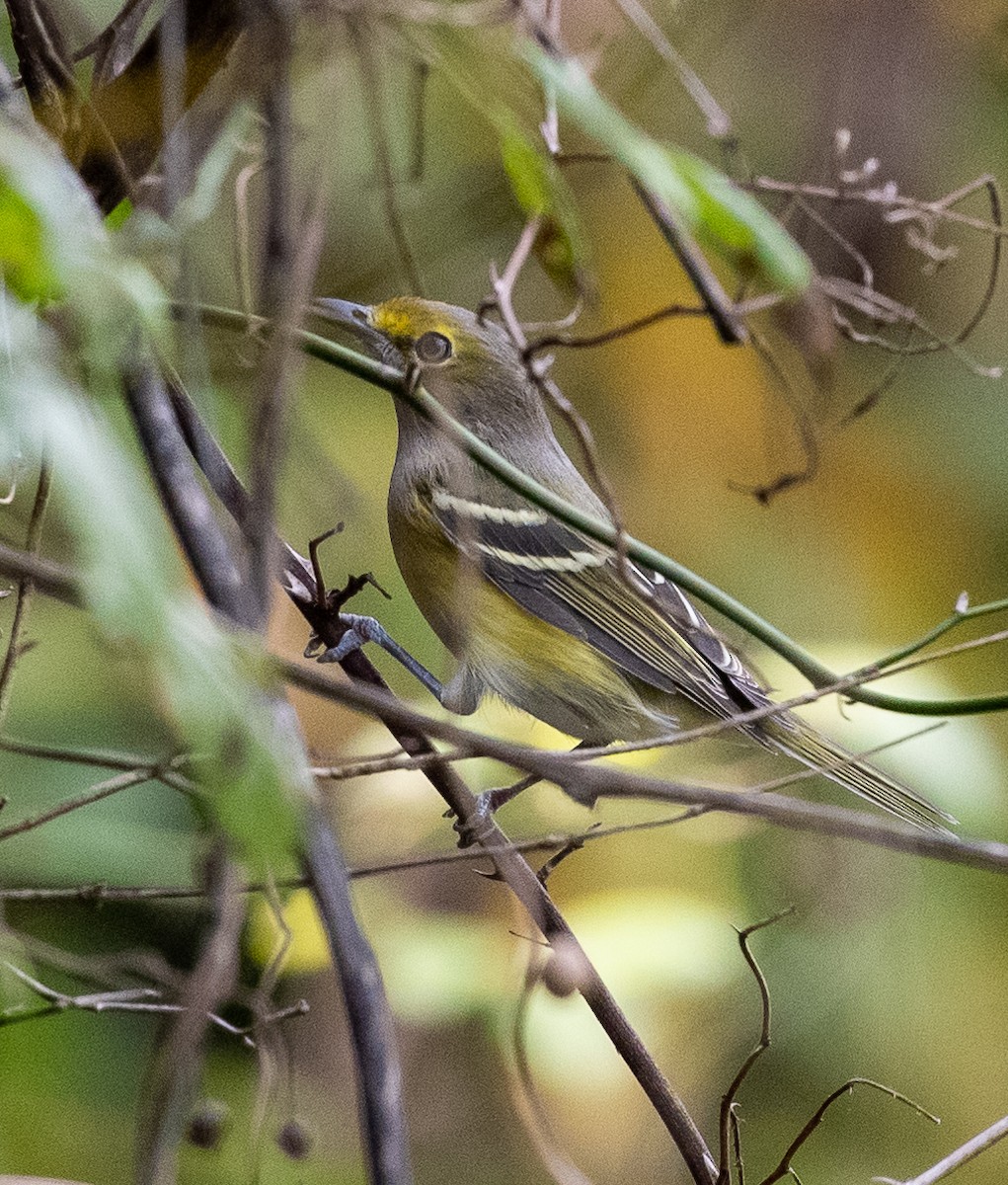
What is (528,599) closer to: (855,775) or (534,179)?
(855,775)

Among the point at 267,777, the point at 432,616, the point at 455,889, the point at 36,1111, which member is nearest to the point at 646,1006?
the point at 455,889

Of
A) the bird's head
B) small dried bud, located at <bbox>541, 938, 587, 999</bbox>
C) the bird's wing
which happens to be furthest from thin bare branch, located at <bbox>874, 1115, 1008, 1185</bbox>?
the bird's head

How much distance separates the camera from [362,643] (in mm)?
1881

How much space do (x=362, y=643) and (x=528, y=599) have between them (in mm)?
546

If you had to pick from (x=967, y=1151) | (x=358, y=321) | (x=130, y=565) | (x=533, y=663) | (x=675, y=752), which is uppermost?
(x=358, y=321)

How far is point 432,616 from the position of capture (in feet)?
7.22

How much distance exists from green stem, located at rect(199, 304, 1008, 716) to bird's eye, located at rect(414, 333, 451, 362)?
1049mm

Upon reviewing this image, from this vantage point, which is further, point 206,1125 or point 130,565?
point 206,1125

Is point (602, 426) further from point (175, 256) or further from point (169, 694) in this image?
point (169, 694)

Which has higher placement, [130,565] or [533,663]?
[533,663]

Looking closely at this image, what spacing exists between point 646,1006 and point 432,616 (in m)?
0.99

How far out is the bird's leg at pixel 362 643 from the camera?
1.51 metres

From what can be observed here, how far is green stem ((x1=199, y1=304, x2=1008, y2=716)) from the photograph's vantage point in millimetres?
1151

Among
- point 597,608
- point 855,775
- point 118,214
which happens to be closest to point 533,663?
point 597,608
